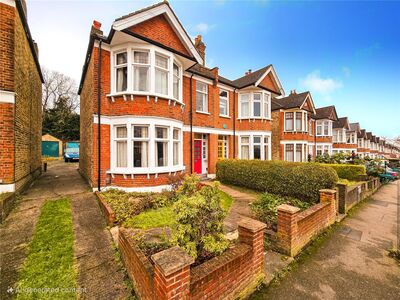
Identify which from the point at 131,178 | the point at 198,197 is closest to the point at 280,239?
the point at 198,197

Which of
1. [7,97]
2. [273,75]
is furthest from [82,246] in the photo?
[273,75]

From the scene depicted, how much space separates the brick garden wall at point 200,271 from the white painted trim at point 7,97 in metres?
6.39

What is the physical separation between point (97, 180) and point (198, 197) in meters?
6.56

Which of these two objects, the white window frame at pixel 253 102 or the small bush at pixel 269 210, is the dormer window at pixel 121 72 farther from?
the white window frame at pixel 253 102

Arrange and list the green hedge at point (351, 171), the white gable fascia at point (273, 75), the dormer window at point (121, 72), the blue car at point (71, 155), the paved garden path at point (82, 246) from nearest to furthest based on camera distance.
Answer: the paved garden path at point (82, 246) < the dormer window at point (121, 72) < the green hedge at point (351, 171) < the white gable fascia at point (273, 75) < the blue car at point (71, 155)

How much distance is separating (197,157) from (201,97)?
419 centimetres

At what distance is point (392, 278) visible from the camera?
13.2ft

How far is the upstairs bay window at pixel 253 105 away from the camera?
15469mm

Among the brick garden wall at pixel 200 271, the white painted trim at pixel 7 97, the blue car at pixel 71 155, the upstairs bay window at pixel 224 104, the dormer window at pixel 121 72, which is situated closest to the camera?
the brick garden wall at pixel 200 271

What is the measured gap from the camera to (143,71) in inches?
341

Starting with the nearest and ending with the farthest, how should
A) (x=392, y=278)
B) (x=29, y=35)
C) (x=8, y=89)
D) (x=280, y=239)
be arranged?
1. (x=392, y=278)
2. (x=280, y=239)
3. (x=8, y=89)
4. (x=29, y=35)

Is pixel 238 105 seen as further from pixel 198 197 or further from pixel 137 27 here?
pixel 198 197

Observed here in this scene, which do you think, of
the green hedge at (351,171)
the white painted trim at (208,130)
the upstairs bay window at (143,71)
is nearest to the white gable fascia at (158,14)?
the upstairs bay window at (143,71)

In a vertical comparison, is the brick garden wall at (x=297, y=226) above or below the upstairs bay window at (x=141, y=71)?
below
